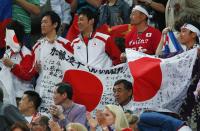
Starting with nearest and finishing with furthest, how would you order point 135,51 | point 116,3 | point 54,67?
point 135,51
point 54,67
point 116,3

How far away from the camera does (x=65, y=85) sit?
1495 cm

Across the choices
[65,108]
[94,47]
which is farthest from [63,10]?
[65,108]

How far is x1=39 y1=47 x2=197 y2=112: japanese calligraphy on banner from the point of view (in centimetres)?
1390

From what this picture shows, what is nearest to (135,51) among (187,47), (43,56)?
(187,47)

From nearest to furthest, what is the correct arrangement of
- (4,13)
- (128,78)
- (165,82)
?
(165,82)
(128,78)
(4,13)

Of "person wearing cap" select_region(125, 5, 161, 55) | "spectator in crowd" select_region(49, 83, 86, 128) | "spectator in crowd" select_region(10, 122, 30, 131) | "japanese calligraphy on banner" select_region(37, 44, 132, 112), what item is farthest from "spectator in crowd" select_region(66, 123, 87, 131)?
"person wearing cap" select_region(125, 5, 161, 55)

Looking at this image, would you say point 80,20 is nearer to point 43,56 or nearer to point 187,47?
point 43,56

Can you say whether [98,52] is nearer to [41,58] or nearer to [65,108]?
[41,58]

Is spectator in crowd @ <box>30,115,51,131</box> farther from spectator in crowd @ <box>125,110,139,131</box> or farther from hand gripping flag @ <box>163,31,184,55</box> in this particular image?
hand gripping flag @ <box>163,31,184,55</box>

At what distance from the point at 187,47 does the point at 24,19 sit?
3.92 meters

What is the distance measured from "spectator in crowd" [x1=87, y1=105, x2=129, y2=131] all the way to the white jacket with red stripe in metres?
2.39

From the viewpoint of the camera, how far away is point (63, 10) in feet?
59.2

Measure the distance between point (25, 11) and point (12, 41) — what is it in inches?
56.2

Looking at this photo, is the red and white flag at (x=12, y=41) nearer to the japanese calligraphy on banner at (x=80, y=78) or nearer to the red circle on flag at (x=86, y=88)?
the japanese calligraphy on banner at (x=80, y=78)
